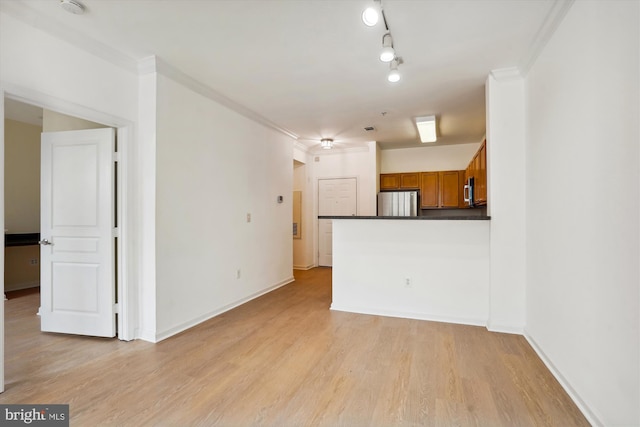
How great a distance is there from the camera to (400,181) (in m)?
6.64

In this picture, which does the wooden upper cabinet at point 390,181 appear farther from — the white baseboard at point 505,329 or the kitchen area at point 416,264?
the white baseboard at point 505,329

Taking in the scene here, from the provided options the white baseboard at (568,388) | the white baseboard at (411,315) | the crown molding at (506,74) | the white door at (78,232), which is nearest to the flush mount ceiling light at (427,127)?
the crown molding at (506,74)

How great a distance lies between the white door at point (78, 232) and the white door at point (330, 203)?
472 cm

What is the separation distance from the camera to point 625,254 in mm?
1521

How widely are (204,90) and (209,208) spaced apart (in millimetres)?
1396

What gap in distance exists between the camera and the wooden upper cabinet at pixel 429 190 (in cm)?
640

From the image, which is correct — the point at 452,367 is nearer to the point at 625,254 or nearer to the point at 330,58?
the point at 625,254

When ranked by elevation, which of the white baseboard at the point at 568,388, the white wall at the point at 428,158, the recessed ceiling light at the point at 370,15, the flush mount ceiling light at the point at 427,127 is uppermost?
the flush mount ceiling light at the point at 427,127

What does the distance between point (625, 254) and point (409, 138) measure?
480 cm

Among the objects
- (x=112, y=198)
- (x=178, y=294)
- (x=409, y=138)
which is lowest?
(x=178, y=294)

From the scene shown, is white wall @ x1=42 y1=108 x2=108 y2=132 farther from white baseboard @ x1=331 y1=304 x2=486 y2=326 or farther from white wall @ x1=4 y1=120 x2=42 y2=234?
white baseboard @ x1=331 y1=304 x2=486 y2=326

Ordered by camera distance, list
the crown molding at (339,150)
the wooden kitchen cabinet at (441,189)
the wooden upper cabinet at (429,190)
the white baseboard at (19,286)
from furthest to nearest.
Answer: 1. the crown molding at (339,150)
2. the wooden upper cabinet at (429,190)
3. the wooden kitchen cabinet at (441,189)
4. the white baseboard at (19,286)

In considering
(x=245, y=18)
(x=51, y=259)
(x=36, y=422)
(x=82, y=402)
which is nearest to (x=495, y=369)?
(x=82, y=402)

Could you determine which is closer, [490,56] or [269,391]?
[269,391]
